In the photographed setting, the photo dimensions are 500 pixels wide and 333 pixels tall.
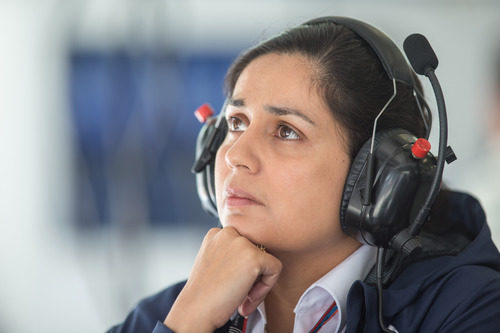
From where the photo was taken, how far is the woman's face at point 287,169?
1062mm

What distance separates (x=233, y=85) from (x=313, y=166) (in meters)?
0.36

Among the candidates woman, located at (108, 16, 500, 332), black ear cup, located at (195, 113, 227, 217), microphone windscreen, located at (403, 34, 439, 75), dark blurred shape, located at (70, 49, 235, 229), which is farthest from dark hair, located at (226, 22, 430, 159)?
dark blurred shape, located at (70, 49, 235, 229)

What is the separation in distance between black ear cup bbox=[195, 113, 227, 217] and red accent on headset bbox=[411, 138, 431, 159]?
473mm

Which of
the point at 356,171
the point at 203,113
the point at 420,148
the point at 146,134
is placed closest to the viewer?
the point at 420,148

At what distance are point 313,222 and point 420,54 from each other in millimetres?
370

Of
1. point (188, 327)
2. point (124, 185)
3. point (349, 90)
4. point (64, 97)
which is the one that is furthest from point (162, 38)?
point (188, 327)

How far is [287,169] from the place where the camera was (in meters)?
1.06

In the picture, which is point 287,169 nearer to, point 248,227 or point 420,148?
point 248,227

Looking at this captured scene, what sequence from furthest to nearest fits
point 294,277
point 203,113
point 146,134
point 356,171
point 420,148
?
1. point 146,134
2. point 203,113
3. point 294,277
4. point 356,171
5. point 420,148

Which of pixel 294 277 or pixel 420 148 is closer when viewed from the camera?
pixel 420 148

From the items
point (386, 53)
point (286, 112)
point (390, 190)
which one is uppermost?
point (386, 53)

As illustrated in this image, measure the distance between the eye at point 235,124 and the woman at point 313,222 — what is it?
0.01 m

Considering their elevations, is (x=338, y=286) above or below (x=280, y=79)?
below

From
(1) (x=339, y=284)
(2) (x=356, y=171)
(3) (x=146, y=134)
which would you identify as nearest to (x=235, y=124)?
(2) (x=356, y=171)
